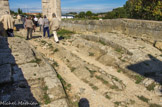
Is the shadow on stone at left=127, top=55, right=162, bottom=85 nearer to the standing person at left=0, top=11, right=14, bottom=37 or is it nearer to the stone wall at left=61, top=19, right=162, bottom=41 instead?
the stone wall at left=61, top=19, right=162, bottom=41

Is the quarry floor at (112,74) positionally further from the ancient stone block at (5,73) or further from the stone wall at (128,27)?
the ancient stone block at (5,73)

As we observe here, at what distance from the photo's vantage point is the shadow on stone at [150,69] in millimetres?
4325

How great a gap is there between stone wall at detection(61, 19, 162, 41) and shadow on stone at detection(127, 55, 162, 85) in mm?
1974

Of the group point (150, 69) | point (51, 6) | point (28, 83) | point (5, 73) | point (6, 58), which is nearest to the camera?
point (28, 83)

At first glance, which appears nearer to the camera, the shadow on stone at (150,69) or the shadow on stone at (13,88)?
the shadow on stone at (13,88)

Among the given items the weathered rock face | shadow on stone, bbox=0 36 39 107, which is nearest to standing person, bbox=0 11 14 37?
the weathered rock face

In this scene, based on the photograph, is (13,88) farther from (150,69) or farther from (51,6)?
(51,6)

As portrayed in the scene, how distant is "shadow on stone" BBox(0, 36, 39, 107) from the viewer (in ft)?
8.98

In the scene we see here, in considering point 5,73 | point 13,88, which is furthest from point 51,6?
point 13,88

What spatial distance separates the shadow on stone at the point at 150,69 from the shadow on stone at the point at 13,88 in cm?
341

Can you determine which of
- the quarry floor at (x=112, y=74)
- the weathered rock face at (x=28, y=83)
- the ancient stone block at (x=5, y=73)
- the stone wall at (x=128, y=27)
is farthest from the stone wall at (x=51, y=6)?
the ancient stone block at (x=5, y=73)

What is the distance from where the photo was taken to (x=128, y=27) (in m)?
7.90

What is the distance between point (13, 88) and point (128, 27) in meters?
6.82

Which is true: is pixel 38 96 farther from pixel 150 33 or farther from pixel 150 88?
pixel 150 33
